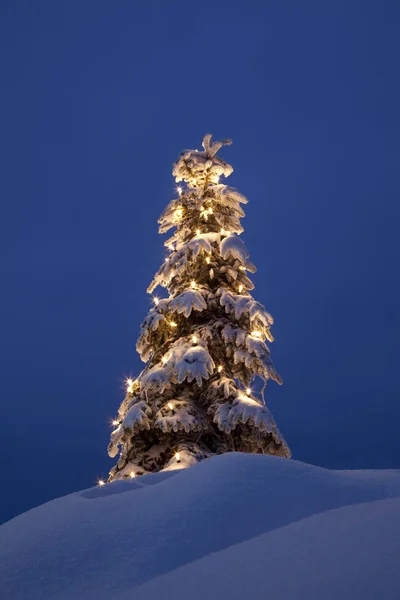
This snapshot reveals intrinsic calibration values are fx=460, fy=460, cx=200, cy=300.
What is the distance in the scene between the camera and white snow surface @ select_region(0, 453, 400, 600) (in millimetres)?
1674

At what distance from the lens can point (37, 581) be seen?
2082 mm

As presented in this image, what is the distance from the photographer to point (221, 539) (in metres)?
2.24

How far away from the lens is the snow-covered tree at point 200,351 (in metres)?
9.13

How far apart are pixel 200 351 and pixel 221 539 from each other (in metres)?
7.17

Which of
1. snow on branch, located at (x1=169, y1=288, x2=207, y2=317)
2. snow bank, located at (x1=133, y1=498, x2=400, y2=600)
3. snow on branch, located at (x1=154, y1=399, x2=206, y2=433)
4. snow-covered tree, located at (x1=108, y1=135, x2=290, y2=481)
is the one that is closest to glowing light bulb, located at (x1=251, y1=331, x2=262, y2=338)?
snow-covered tree, located at (x1=108, y1=135, x2=290, y2=481)

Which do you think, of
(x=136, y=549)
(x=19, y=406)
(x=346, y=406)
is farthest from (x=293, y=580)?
(x=19, y=406)

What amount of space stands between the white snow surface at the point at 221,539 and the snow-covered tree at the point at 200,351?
230 inches

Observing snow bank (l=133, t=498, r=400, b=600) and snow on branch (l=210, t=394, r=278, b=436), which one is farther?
snow on branch (l=210, t=394, r=278, b=436)

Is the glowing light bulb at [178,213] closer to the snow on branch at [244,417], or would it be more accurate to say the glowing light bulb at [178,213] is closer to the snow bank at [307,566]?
the snow on branch at [244,417]

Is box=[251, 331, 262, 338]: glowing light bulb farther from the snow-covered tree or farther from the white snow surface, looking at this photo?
the white snow surface

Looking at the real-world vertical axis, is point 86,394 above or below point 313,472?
above

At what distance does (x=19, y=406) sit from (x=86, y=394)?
1852 centimetres

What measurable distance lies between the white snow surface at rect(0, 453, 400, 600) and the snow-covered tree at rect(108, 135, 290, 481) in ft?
19.1

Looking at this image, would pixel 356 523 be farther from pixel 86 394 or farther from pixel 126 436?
pixel 86 394
